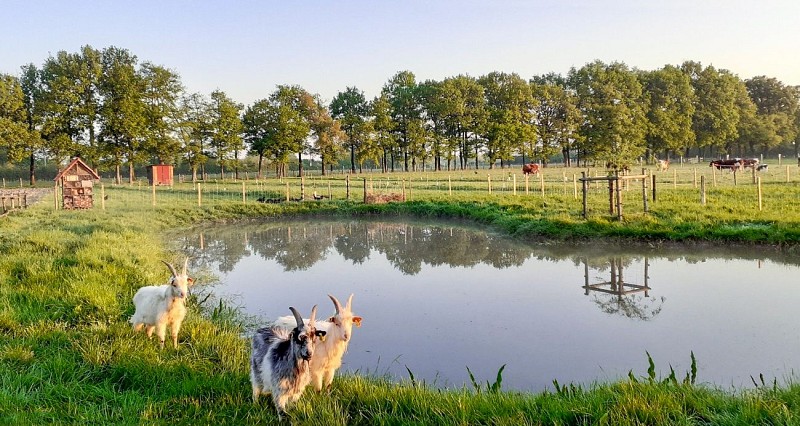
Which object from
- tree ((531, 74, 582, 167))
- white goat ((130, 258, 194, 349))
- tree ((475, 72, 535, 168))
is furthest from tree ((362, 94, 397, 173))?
white goat ((130, 258, 194, 349))

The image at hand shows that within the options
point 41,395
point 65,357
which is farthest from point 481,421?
point 65,357

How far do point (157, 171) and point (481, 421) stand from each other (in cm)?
5228

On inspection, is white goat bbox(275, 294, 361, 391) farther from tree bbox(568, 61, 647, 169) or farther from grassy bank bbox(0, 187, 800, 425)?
tree bbox(568, 61, 647, 169)

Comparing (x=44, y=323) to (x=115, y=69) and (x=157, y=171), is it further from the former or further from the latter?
(x=115, y=69)

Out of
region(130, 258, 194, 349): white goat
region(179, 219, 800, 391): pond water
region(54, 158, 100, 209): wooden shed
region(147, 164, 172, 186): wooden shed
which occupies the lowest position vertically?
region(179, 219, 800, 391): pond water

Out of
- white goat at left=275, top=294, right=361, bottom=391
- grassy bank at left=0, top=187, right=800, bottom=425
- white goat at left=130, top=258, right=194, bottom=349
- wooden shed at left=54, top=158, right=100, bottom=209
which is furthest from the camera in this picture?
wooden shed at left=54, top=158, right=100, bottom=209

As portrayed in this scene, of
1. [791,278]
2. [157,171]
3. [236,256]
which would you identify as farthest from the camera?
[157,171]

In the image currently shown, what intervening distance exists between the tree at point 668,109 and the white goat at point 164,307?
68115mm

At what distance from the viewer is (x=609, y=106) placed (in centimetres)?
6259

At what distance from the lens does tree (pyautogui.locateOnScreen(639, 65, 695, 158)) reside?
216 feet

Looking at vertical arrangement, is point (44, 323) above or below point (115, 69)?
below

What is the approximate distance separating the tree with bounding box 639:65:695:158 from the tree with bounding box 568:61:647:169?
2.12m

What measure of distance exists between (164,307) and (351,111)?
66.2 m

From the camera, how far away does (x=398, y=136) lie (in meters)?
67.7
